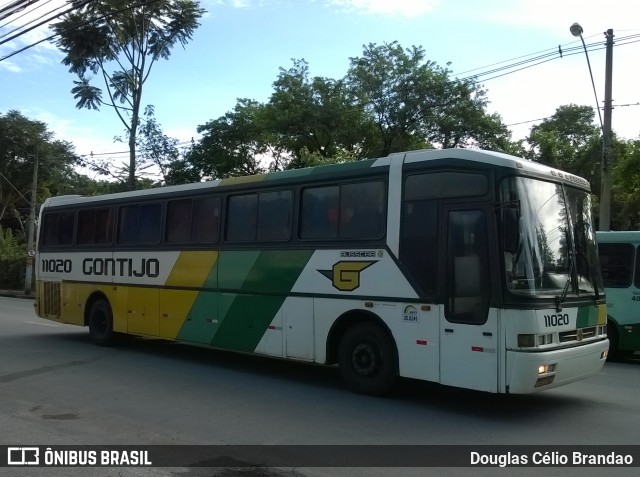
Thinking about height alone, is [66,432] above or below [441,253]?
below

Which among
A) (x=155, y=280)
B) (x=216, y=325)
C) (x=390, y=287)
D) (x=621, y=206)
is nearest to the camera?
(x=390, y=287)

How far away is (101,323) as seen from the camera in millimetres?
13586

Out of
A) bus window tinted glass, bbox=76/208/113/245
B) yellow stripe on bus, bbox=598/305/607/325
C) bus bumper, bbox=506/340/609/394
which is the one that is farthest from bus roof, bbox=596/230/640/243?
bus window tinted glass, bbox=76/208/113/245

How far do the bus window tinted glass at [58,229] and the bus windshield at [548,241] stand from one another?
35.4 feet

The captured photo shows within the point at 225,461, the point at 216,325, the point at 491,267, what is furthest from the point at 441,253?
the point at 216,325

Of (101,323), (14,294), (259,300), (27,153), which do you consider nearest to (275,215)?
(259,300)

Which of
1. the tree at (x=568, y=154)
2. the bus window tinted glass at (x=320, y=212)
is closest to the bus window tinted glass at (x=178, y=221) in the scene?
the bus window tinted glass at (x=320, y=212)

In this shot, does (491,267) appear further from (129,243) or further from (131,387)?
(129,243)

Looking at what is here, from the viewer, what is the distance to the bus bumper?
22.5 ft

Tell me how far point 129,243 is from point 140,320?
1.62 meters

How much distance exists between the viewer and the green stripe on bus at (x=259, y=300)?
9.50 m

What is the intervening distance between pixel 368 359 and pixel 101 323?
7568 mm

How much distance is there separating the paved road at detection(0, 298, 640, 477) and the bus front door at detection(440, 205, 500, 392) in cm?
60

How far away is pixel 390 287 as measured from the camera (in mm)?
8148
